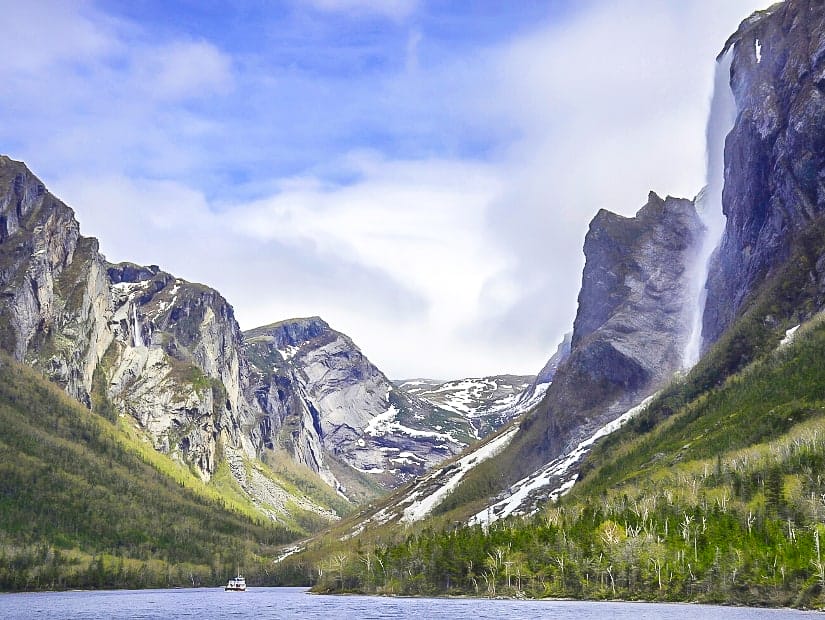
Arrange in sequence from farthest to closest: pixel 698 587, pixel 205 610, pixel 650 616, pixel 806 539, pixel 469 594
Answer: pixel 469 594 → pixel 205 610 → pixel 698 587 → pixel 806 539 → pixel 650 616

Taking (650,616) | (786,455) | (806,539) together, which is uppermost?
(786,455)

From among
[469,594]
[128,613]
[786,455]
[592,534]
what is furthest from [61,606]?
[786,455]

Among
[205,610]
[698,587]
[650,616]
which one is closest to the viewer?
[650,616]

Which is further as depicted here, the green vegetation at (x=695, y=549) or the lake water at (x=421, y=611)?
the green vegetation at (x=695, y=549)

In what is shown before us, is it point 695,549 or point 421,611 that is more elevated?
point 695,549

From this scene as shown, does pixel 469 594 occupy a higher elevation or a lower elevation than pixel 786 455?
lower

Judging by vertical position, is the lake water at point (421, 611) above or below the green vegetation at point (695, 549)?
below

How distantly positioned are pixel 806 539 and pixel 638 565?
3108 cm

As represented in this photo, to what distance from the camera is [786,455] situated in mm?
188500

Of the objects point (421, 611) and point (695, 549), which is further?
point (421, 611)

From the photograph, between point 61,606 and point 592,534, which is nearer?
point 592,534

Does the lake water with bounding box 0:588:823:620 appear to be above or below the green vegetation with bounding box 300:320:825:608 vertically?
below

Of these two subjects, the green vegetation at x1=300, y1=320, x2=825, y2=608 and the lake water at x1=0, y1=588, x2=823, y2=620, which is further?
the green vegetation at x1=300, y1=320, x2=825, y2=608

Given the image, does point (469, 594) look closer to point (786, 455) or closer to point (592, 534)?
point (592, 534)
